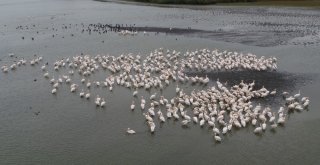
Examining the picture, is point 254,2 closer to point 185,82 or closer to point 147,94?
point 185,82

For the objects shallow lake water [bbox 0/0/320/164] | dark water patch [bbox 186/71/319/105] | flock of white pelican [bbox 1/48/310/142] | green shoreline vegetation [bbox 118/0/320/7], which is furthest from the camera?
green shoreline vegetation [bbox 118/0/320/7]

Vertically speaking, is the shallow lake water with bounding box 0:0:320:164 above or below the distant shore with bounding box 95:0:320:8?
below

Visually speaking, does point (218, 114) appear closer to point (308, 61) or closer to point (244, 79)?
point (244, 79)

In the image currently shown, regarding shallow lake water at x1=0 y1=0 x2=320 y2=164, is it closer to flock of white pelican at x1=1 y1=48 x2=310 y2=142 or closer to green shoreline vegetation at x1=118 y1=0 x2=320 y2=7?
flock of white pelican at x1=1 y1=48 x2=310 y2=142

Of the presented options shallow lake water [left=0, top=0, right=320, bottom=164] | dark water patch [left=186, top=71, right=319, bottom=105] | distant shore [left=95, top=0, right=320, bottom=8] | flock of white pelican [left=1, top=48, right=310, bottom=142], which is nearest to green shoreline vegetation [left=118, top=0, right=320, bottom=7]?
distant shore [left=95, top=0, right=320, bottom=8]

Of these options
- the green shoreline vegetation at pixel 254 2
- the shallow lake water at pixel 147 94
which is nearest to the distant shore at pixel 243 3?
the green shoreline vegetation at pixel 254 2
